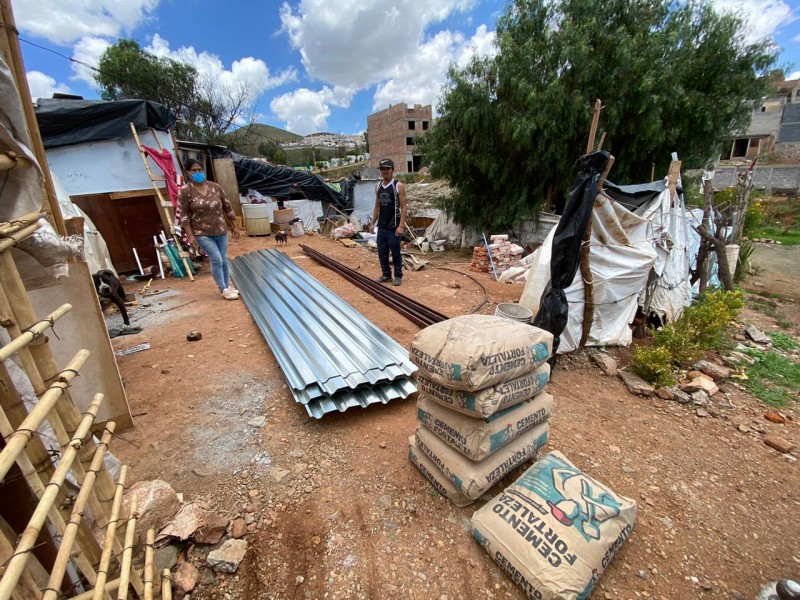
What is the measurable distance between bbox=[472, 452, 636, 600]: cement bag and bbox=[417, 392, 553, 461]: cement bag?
0.73ft

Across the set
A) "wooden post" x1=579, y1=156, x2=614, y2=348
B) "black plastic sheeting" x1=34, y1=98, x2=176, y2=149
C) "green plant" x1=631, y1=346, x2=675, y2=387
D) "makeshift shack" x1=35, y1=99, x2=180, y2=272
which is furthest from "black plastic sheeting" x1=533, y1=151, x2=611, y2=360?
"black plastic sheeting" x1=34, y1=98, x2=176, y2=149

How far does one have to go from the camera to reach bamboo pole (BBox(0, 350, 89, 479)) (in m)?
0.73

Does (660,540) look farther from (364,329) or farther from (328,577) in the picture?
(364,329)

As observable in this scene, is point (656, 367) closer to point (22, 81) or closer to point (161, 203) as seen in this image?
point (22, 81)

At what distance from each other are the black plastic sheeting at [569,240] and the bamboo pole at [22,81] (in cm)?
337

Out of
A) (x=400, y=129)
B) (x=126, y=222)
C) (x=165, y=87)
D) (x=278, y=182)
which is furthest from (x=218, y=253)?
(x=400, y=129)

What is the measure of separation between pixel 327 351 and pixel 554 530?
2011mm

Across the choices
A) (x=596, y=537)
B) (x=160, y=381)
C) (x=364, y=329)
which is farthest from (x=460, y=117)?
(x=596, y=537)

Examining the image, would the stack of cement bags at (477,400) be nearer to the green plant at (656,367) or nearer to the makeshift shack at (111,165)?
the green plant at (656,367)

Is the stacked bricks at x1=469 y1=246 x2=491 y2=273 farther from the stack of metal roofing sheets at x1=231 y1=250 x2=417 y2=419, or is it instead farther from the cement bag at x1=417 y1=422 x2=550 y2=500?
the cement bag at x1=417 y1=422 x2=550 y2=500

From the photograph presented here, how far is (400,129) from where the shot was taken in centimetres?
3139

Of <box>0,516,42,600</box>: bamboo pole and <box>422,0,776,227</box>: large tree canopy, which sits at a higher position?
<box>422,0,776,227</box>: large tree canopy

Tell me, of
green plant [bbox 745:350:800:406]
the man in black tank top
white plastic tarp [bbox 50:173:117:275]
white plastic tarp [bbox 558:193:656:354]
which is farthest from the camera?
the man in black tank top

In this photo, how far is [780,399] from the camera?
2945 mm
